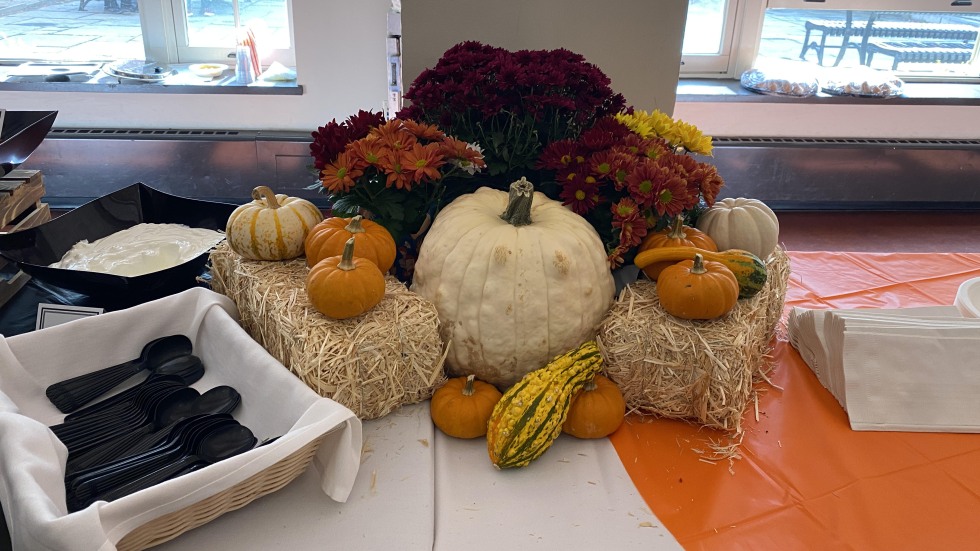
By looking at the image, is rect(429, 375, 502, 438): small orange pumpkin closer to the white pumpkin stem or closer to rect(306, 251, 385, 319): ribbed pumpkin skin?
rect(306, 251, 385, 319): ribbed pumpkin skin

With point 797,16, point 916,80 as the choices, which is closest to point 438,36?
point 797,16

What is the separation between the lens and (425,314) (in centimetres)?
117

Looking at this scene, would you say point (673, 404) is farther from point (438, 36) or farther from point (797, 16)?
point (797, 16)

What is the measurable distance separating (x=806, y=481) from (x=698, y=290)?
34 cm

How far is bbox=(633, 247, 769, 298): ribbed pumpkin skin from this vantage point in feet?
4.03

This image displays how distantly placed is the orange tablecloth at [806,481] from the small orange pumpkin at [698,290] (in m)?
0.21

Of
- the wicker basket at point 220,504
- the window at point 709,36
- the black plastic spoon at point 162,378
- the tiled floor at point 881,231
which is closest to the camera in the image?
the wicker basket at point 220,504

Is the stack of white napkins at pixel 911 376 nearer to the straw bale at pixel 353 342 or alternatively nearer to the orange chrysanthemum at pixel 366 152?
the straw bale at pixel 353 342

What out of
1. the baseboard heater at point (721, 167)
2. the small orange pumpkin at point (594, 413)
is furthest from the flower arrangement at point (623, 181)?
the baseboard heater at point (721, 167)

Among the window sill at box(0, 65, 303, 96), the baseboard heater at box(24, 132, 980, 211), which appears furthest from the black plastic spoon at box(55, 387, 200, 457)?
the window sill at box(0, 65, 303, 96)

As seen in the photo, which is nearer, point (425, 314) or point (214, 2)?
point (425, 314)

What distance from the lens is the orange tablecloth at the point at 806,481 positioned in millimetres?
1021

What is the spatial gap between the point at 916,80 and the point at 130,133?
388 cm

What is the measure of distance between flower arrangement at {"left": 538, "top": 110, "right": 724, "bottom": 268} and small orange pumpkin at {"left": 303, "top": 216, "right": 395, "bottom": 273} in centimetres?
34
